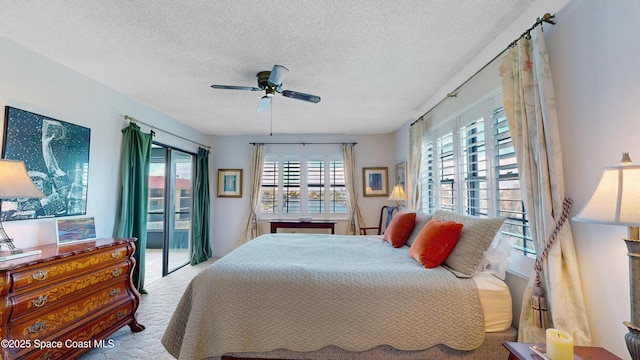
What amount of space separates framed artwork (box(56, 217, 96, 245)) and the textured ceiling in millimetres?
1425

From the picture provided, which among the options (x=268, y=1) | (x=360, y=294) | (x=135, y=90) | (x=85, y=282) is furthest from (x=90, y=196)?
(x=360, y=294)

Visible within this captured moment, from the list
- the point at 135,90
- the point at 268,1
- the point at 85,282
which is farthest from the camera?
the point at 135,90

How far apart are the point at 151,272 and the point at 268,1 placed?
156 inches

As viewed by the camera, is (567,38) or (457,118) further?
(457,118)

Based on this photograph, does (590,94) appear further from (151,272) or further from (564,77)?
(151,272)

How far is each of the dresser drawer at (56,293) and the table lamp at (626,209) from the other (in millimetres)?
2924

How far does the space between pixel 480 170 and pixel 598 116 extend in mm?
995

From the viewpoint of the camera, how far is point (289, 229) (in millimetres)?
5125

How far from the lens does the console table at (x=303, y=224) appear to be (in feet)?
15.2

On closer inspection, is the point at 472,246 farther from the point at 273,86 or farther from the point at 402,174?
the point at 402,174

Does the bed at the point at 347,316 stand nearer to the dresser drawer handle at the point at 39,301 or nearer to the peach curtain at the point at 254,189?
the dresser drawer handle at the point at 39,301

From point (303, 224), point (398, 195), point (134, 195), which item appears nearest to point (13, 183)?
point (134, 195)

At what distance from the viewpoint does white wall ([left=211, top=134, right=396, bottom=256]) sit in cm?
511

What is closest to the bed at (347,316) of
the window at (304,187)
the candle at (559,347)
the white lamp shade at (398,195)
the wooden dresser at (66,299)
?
the candle at (559,347)
